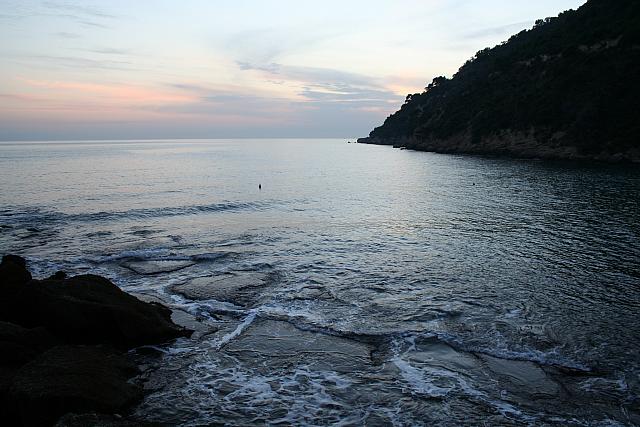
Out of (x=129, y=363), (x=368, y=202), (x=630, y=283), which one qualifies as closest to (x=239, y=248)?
(x=129, y=363)

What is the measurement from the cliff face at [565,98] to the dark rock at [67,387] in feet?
285

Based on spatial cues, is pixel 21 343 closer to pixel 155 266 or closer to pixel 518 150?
pixel 155 266

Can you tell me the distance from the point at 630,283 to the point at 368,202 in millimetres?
31626

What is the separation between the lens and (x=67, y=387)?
9.59 m

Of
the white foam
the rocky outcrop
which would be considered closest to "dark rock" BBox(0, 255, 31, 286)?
the white foam

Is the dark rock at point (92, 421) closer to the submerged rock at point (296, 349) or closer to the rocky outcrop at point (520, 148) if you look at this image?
the submerged rock at point (296, 349)

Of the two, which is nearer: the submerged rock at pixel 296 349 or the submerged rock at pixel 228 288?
the submerged rock at pixel 296 349

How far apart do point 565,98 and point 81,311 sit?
10227cm

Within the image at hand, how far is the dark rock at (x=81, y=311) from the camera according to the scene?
43.9 ft

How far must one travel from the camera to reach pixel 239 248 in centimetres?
2786

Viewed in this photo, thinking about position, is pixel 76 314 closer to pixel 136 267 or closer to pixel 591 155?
pixel 136 267

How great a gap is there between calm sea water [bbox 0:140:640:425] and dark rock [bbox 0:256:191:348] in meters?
0.86

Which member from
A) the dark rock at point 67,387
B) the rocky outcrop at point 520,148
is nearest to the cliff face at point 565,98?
A: the rocky outcrop at point 520,148

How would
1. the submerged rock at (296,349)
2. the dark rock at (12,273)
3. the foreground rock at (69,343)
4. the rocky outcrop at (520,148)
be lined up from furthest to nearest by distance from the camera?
the rocky outcrop at (520,148) → the dark rock at (12,273) → the submerged rock at (296,349) → the foreground rock at (69,343)
